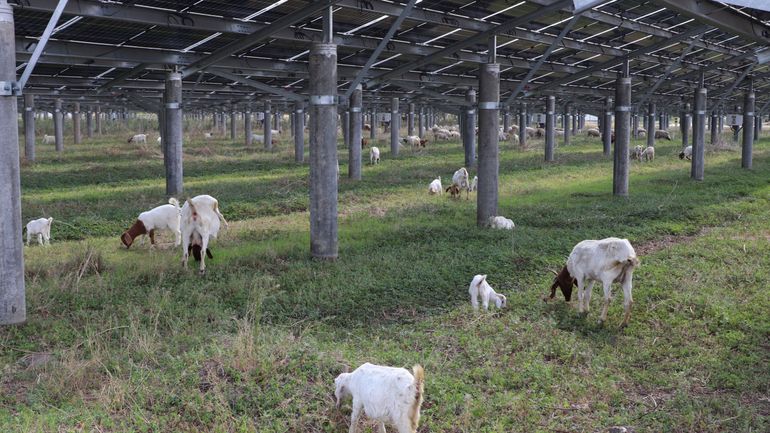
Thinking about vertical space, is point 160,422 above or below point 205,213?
below

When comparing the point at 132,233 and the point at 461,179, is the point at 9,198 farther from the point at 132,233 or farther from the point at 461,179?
the point at 461,179

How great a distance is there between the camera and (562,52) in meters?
22.9

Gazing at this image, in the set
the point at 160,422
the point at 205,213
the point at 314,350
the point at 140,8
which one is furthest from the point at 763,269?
the point at 140,8

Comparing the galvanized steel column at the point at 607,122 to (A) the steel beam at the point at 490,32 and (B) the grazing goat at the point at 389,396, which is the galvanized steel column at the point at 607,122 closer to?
(A) the steel beam at the point at 490,32

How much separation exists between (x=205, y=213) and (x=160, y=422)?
23.6 feet

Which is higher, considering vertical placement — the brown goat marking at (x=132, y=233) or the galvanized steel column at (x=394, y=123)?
the galvanized steel column at (x=394, y=123)

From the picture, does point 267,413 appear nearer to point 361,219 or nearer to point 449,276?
point 449,276

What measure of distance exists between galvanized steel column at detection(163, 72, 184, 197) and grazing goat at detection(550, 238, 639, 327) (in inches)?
542

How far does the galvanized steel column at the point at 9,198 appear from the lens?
9.61 m

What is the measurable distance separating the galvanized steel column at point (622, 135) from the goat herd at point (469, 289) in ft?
25.0

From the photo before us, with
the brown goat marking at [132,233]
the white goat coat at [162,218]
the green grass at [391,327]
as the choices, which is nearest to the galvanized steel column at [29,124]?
the green grass at [391,327]

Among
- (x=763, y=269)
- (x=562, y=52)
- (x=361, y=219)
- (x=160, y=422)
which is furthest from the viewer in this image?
(x=562, y=52)

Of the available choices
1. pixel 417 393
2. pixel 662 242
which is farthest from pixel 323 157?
pixel 417 393

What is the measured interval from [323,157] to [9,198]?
563cm
